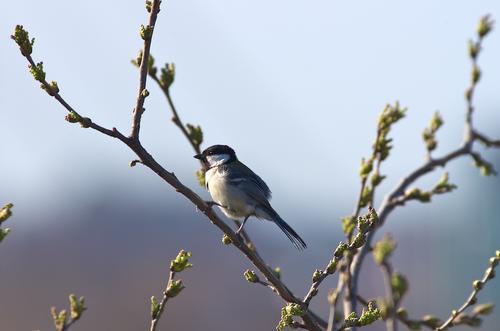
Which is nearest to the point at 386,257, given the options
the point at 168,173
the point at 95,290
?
the point at 168,173

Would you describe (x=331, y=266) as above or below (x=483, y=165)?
below

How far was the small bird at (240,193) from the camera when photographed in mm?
7473

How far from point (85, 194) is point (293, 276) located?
43388mm

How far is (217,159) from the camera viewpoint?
8602mm

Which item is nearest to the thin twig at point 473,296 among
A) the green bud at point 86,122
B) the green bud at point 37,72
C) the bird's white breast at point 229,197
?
the green bud at point 86,122

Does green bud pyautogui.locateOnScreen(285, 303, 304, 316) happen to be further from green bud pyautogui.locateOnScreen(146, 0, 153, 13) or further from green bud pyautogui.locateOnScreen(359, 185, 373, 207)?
green bud pyautogui.locateOnScreen(146, 0, 153, 13)

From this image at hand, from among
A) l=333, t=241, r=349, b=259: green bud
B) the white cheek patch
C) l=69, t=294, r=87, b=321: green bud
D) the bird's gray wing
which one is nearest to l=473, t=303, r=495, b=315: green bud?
l=333, t=241, r=349, b=259: green bud

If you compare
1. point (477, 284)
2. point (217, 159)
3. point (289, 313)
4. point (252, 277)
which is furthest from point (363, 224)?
point (217, 159)

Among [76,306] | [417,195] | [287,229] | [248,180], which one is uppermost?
[248,180]

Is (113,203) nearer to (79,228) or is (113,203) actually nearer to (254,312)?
(79,228)

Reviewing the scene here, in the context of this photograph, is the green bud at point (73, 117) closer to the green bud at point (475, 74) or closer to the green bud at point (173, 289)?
the green bud at point (173, 289)

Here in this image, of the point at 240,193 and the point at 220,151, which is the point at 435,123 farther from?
the point at 220,151

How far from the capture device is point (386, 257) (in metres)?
3.26

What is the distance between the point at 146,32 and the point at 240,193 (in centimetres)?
362
